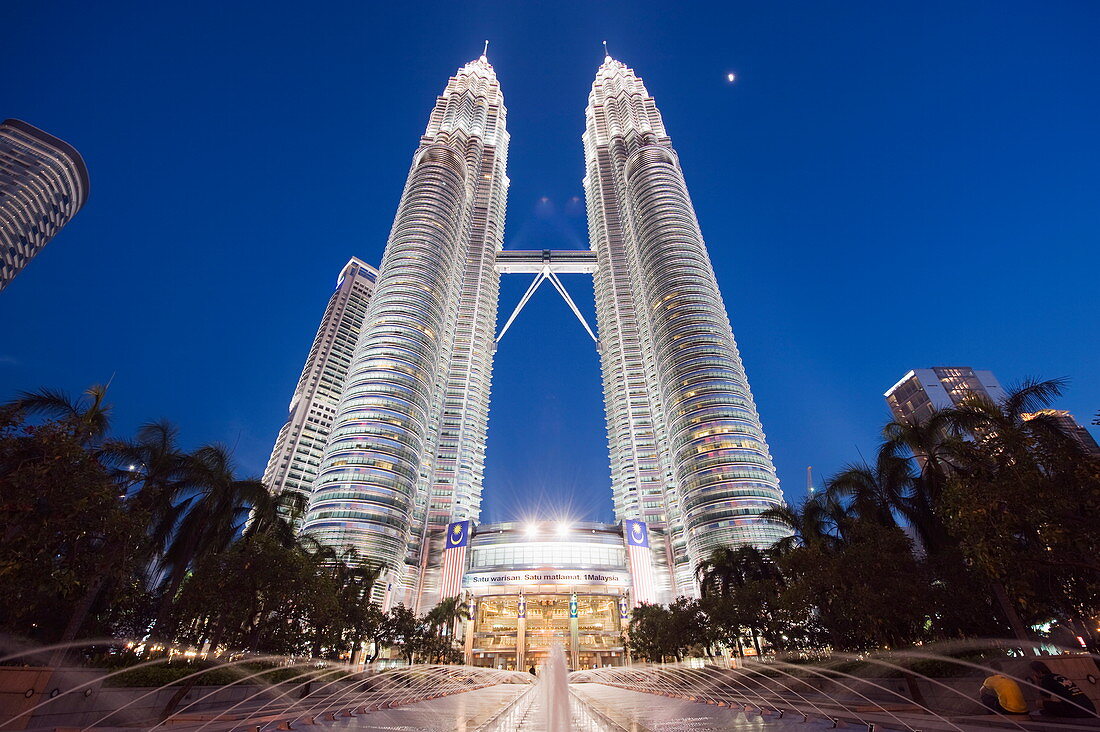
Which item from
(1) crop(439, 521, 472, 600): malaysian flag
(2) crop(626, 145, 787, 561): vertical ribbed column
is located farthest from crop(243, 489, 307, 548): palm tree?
(2) crop(626, 145, 787, 561): vertical ribbed column

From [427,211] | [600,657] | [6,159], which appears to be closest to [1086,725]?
[600,657]

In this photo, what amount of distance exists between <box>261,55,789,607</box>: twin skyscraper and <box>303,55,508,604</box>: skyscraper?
0.44 meters

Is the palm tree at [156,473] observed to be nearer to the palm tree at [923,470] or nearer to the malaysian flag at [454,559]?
the palm tree at [923,470]

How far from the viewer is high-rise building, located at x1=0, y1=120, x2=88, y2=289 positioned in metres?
144

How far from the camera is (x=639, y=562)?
5039 inches

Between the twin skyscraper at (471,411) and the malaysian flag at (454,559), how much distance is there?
33.7 feet

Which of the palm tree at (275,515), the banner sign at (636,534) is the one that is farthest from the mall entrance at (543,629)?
the palm tree at (275,515)

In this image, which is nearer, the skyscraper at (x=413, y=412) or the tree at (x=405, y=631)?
the tree at (x=405, y=631)

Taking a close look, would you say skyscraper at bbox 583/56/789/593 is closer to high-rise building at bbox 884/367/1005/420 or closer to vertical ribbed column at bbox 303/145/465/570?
high-rise building at bbox 884/367/1005/420

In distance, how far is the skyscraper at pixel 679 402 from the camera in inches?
4904

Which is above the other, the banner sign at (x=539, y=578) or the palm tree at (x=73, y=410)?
the banner sign at (x=539, y=578)

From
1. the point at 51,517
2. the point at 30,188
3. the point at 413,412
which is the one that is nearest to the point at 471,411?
the point at 413,412

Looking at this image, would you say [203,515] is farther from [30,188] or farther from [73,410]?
[30,188]

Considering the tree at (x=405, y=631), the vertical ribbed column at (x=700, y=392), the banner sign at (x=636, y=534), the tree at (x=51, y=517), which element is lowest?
the tree at (x=51, y=517)
